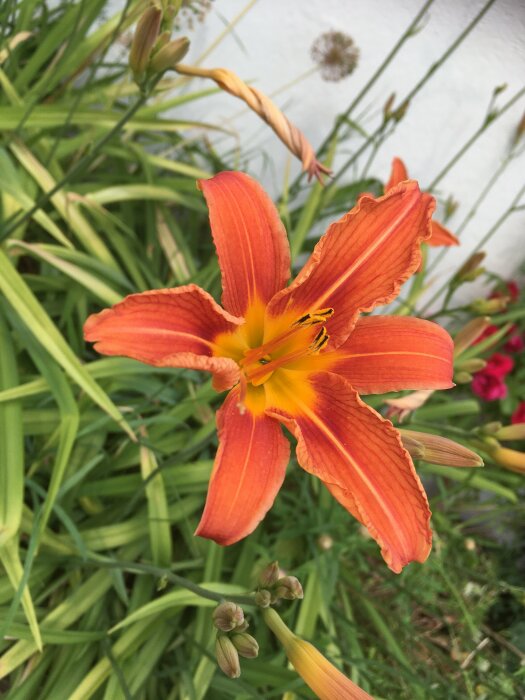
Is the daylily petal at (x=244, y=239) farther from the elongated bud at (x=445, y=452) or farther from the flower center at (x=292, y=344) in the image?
the elongated bud at (x=445, y=452)

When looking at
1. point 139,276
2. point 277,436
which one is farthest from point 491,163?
point 277,436

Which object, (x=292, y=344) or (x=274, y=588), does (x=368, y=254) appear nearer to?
(x=292, y=344)

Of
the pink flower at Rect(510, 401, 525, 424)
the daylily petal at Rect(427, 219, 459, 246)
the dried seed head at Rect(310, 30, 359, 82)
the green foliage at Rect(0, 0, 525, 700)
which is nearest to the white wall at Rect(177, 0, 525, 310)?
the dried seed head at Rect(310, 30, 359, 82)

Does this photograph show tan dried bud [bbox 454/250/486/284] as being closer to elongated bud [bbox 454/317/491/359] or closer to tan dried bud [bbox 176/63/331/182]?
elongated bud [bbox 454/317/491/359]

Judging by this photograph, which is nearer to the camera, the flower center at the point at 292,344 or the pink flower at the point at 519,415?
the flower center at the point at 292,344

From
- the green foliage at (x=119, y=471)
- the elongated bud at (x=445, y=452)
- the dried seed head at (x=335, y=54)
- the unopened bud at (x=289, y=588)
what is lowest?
the green foliage at (x=119, y=471)

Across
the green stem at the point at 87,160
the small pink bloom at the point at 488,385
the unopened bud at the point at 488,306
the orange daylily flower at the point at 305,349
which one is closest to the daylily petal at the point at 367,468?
the orange daylily flower at the point at 305,349
